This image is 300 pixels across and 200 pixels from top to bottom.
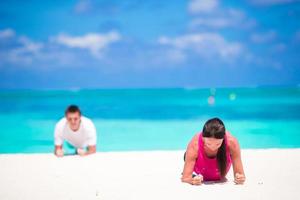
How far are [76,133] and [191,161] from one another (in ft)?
7.80

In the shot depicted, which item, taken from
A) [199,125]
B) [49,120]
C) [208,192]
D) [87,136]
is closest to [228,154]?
[208,192]

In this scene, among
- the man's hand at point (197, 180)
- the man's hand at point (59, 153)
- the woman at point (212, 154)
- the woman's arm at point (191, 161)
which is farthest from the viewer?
the man's hand at point (59, 153)

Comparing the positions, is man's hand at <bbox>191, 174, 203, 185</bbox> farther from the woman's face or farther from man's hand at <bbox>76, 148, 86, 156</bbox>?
man's hand at <bbox>76, 148, 86, 156</bbox>

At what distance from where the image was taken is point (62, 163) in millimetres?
5246

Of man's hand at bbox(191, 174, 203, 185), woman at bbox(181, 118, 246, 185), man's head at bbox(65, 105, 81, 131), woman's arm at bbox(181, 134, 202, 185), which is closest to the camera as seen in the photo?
woman at bbox(181, 118, 246, 185)

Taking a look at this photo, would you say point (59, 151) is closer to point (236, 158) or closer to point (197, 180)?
point (197, 180)

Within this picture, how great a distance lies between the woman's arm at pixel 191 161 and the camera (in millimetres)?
3883

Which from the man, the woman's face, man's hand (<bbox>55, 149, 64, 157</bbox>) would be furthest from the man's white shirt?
the woman's face

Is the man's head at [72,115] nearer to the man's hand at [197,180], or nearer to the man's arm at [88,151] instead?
the man's arm at [88,151]

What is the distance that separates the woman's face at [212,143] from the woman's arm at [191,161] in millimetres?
129

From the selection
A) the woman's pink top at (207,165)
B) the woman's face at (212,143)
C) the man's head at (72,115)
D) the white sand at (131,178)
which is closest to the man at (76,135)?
the man's head at (72,115)

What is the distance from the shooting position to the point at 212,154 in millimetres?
3961

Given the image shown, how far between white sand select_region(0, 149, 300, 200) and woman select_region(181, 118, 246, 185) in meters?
0.14

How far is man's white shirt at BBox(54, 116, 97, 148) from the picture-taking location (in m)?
5.79
